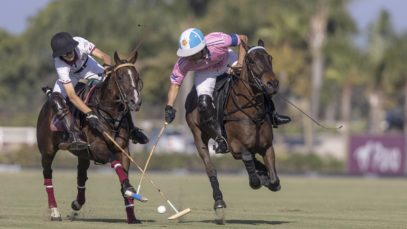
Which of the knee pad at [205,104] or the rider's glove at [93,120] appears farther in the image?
the knee pad at [205,104]

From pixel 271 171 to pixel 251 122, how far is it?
61cm

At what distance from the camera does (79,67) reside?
45.4 ft

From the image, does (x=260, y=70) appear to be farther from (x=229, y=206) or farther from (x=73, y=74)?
(x=229, y=206)

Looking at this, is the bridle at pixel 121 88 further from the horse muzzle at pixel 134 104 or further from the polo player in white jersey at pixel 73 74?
the polo player in white jersey at pixel 73 74

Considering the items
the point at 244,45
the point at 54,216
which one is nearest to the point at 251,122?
the point at 244,45

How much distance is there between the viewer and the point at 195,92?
14055 mm

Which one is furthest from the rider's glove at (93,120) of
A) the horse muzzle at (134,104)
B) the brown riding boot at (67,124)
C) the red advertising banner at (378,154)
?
the red advertising banner at (378,154)

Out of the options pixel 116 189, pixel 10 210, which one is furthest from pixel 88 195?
pixel 10 210

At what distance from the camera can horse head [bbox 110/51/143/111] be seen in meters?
12.6

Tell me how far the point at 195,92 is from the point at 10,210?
2859 millimetres

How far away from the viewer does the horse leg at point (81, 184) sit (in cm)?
1395

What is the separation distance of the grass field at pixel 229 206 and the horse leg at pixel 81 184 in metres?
0.25

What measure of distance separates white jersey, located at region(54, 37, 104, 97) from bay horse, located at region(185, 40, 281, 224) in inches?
58.2

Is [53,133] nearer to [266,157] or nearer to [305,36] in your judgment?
[266,157]
